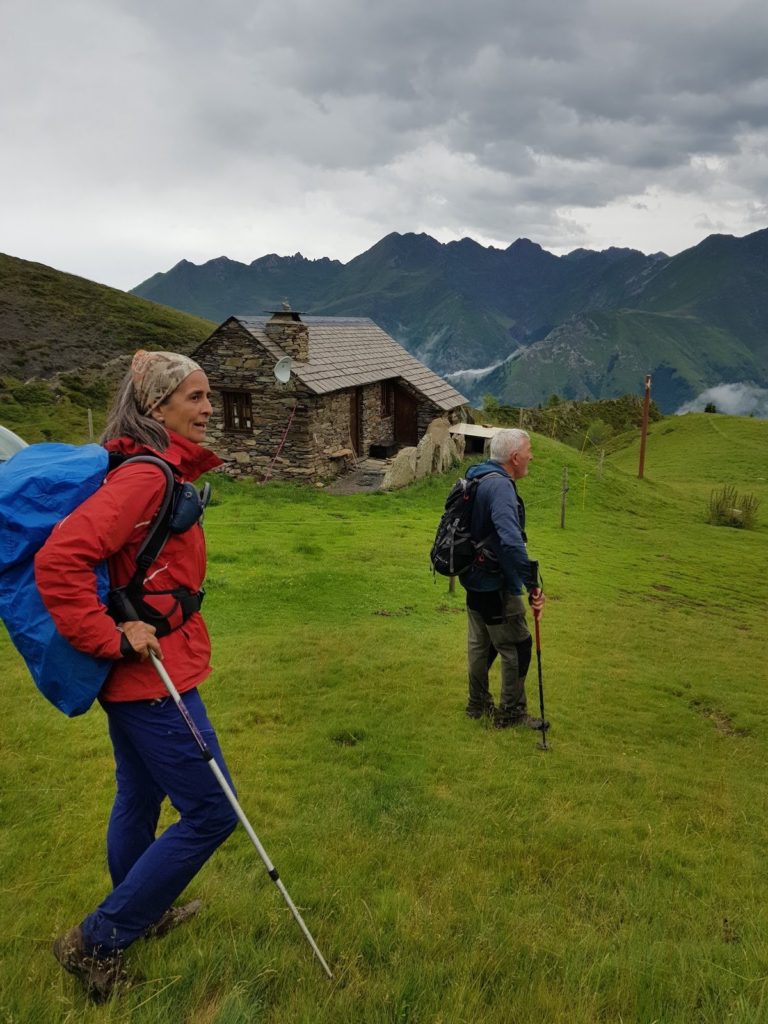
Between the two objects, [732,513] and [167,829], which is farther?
[732,513]

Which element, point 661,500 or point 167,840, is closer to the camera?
point 167,840

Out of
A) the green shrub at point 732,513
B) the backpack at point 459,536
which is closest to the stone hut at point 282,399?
the green shrub at point 732,513

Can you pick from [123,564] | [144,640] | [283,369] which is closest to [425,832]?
[144,640]

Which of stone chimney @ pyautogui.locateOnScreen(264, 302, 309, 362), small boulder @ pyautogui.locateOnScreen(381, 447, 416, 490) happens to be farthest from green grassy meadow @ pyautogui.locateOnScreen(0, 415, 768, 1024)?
stone chimney @ pyautogui.locateOnScreen(264, 302, 309, 362)

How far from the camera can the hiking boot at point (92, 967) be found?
3.03m

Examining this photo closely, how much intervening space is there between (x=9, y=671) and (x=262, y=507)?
13.8 meters

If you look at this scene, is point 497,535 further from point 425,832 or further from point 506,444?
point 425,832

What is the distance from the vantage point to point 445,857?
14.8 ft

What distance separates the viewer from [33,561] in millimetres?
2873

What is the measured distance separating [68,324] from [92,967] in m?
50.7

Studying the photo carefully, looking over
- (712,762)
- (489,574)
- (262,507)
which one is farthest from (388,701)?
(262,507)

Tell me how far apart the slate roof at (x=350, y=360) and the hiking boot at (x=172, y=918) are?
2194cm

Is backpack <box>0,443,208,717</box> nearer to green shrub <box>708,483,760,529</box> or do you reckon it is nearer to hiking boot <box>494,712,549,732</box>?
hiking boot <box>494,712,549,732</box>

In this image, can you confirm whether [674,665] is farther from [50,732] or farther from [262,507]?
[262,507]
